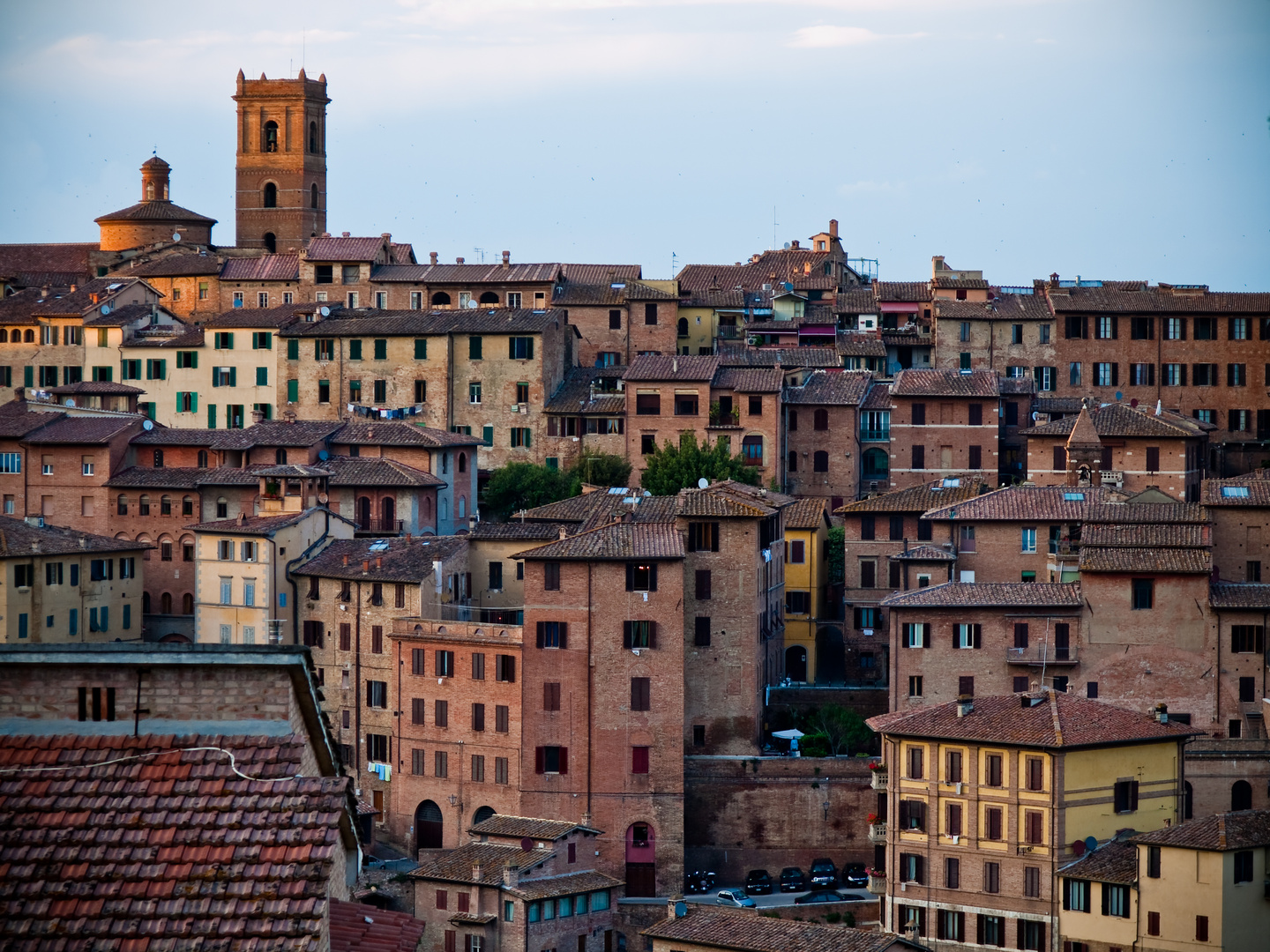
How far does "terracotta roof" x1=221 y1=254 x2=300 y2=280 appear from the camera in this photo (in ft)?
252

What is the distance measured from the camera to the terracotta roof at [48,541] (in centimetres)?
5588

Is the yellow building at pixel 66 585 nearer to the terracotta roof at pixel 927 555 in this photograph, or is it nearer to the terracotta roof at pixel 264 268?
the terracotta roof at pixel 264 268

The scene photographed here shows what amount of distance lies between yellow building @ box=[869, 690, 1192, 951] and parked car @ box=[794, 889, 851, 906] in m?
1.38

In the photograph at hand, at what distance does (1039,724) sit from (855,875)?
21.6 ft

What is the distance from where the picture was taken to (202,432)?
64.2 metres

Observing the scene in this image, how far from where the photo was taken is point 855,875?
4953 centimetres

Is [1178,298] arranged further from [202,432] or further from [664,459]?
[202,432]

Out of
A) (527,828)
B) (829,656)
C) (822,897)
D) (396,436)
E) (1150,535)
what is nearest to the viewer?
(527,828)

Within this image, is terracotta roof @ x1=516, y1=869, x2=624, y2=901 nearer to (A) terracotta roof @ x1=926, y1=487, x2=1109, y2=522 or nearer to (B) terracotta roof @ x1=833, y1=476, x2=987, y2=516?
(A) terracotta roof @ x1=926, y1=487, x2=1109, y2=522

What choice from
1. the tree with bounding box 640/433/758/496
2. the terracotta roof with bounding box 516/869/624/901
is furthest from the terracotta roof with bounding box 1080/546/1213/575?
the tree with bounding box 640/433/758/496

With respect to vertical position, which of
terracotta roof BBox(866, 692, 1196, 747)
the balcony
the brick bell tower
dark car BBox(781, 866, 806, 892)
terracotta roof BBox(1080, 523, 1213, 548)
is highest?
the brick bell tower

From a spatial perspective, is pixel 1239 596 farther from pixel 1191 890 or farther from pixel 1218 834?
pixel 1191 890

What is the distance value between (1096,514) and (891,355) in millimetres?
21405

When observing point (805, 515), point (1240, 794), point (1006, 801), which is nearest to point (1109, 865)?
point (1006, 801)
